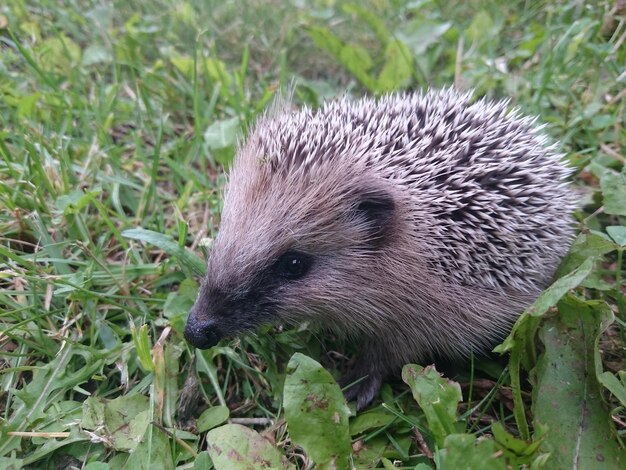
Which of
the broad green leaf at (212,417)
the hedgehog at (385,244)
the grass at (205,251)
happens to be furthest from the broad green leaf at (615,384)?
the broad green leaf at (212,417)

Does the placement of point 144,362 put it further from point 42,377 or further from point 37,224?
point 37,224

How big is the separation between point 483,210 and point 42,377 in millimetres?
2216

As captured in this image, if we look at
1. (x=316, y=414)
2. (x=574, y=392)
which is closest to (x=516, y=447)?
(x=574, y=392)

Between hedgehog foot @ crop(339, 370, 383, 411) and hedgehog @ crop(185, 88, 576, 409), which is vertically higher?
hedgehog @ crop(185, 88, 576, 409)

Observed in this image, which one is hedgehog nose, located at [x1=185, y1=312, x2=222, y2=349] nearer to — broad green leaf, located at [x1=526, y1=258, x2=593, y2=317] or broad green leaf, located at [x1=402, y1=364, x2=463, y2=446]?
broad green leaf, located at [x1=402, y1=364, x2=463, y2=446]

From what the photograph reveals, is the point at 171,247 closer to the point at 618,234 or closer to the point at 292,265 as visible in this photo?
the point at 292,265

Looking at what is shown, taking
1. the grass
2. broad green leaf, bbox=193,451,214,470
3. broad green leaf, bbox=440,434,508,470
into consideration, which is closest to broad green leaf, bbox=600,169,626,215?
the grass

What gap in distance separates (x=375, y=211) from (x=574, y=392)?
1139 mm

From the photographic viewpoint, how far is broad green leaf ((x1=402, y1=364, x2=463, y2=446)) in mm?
2055

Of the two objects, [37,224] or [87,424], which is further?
[37,224]

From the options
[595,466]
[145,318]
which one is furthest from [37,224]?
[595,466]

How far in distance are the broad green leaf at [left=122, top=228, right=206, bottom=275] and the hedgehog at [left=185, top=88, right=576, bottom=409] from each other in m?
0.33

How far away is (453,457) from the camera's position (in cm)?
183

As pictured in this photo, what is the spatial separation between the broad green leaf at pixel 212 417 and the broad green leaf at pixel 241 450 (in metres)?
0.15
